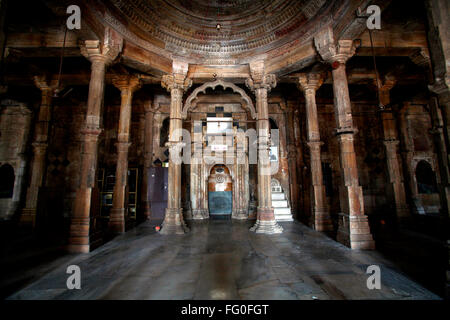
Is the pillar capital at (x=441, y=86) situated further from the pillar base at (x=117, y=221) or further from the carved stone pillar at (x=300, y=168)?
the pillar base at (x=117, y=221)

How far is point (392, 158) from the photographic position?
25.9ft

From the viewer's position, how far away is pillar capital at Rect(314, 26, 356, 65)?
17.5 ft

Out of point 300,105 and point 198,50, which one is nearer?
point 198,50

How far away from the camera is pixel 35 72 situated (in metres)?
7.56

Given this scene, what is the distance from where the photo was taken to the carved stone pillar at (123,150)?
266 inches

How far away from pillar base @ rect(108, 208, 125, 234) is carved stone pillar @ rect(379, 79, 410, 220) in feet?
33.3

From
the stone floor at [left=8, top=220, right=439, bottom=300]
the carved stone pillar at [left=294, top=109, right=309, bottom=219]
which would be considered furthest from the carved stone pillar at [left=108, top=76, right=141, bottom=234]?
the carved stone pillar at [left=294, top=109, right=309, bottom=219]

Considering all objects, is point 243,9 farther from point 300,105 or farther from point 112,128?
point 112,128

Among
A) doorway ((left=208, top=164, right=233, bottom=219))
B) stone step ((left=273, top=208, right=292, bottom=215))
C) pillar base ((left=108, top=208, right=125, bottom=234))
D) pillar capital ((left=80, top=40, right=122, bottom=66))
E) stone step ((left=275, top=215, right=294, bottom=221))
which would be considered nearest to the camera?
pillar capital ((left=80, top=40, right=122, bottom=66))


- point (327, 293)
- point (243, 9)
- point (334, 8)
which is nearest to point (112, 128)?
point (243, 9)

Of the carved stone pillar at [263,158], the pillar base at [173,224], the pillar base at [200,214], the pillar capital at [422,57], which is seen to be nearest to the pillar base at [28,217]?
the pillar base at [173,224]

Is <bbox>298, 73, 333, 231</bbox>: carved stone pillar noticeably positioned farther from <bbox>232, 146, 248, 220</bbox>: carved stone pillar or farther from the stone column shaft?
the stone column shaft

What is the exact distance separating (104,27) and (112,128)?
19.8 ft

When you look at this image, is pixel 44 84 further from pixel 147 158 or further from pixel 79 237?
pixel 79 237
